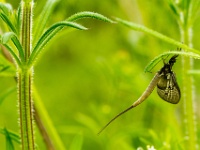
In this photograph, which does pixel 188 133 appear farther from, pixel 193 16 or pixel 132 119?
pixel 132 119

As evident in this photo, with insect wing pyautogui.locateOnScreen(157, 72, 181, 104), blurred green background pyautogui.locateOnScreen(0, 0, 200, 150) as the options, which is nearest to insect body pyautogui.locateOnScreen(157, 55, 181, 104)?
insect wing pyautogui.locateOnScreen(157, 72, 181, 104)

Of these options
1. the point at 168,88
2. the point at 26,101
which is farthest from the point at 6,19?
the point at 168,88

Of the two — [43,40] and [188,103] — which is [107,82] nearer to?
[188,103]

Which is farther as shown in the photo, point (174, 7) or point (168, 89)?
point (174, 7)

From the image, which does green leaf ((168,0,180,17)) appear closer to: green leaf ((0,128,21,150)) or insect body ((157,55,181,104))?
insect body ((157,55,181,104))

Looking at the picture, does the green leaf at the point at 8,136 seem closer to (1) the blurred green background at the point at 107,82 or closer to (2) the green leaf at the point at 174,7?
(1) the blurred green background at the point at 107,82

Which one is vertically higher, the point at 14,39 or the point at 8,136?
the point at 14,39
